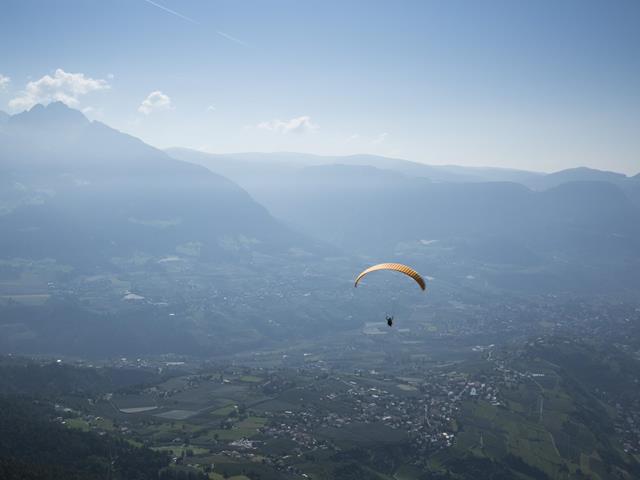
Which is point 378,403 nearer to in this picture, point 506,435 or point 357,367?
point 506,435

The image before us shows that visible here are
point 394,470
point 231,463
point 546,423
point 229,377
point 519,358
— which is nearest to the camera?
point 231,463

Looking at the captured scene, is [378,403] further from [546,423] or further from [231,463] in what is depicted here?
[231,463]

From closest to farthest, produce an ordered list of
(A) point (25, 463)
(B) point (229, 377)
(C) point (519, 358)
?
(A) point (25, 463) → (B) point (229, 377) → (C) point (519, 358)

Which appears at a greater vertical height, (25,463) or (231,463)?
(25,463)

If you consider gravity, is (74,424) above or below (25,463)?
below

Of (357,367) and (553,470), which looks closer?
(553,470)

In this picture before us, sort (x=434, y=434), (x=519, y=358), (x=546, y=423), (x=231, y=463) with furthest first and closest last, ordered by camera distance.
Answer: (x=519, y=358) → (x=546, y=423) → (x=434, y=434) → (x=231, y=463)

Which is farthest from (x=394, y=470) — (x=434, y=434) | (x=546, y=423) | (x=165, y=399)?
(x=165, y=399)

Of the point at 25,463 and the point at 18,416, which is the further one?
the point at 18,416

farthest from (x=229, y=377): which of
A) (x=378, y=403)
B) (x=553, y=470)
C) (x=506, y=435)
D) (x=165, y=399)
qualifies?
(x=553, y=470)
